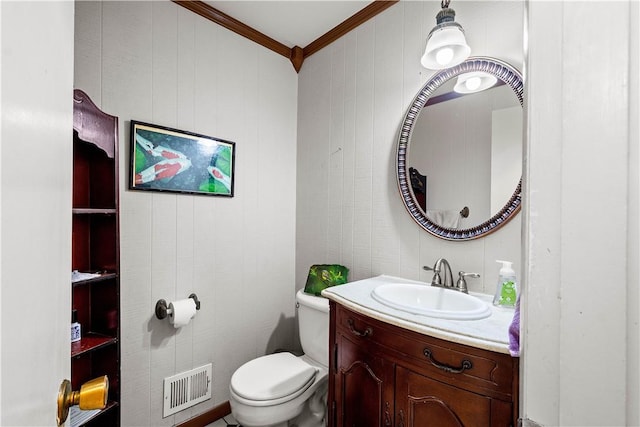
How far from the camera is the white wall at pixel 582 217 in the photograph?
0.32 metres

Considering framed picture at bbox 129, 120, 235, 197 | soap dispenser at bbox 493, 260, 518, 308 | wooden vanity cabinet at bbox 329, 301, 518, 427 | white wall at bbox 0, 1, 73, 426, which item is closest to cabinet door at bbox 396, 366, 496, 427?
wooden vanity cabinet at bbox 329, 301, 518, 427

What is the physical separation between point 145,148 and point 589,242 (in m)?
1.83

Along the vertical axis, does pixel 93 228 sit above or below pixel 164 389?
above

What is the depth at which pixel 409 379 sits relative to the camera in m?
1.07

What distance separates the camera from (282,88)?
227 centimetres

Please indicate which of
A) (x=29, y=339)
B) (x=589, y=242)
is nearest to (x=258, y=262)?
(x=29, y=339)

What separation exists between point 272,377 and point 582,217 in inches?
62.6

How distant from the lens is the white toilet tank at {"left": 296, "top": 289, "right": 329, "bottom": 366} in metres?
1.71

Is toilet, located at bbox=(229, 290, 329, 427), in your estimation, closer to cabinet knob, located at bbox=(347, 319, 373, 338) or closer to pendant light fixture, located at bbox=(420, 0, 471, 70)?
cabinet knob, located at bbox=(347, 319, 373, 338)

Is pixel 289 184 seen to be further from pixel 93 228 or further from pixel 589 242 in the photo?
pixel 589 242

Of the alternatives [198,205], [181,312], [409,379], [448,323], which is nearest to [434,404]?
[409,379]

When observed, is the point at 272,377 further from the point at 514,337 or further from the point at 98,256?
the point at 514,337

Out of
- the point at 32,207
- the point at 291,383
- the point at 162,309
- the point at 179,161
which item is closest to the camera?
the point at 32,207

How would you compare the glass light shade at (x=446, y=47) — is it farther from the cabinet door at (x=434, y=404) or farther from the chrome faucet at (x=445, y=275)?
the cabinet door at (x=434, y=404)
